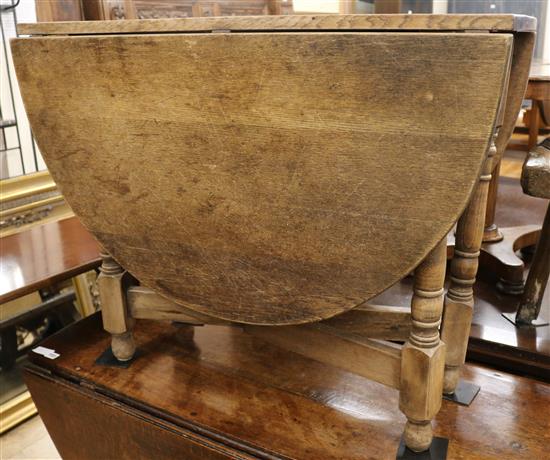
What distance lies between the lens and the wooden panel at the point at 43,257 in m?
1.45

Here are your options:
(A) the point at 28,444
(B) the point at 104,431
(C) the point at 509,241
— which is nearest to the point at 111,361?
(B) the point at 104,431

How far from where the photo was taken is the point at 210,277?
1.03 metres

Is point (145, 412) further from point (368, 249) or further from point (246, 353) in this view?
point (368, 249)

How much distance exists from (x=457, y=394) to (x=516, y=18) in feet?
2.43

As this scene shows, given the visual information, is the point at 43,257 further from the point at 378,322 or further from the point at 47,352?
the point at 378,322

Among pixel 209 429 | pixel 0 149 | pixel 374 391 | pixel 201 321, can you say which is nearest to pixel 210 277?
pixel 201 321

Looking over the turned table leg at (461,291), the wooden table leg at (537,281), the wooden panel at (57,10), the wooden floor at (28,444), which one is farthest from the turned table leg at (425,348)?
the wooden panel at (57,10)

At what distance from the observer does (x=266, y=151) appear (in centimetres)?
88

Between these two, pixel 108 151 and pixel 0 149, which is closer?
pixel 108 151

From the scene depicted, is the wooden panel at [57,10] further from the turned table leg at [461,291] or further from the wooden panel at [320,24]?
the turned table leg at [461,291]

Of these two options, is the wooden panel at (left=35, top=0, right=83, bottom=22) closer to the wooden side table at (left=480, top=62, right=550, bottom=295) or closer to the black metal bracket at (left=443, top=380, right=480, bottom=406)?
the wooden side table at (left=480, top=62, right=550, bottom=295)

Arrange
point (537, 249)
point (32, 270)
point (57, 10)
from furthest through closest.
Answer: point (57, 10), point (32, 270), point (537, 249)

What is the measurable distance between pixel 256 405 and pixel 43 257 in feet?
2.65

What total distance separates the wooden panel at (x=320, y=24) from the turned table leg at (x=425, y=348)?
32cm
